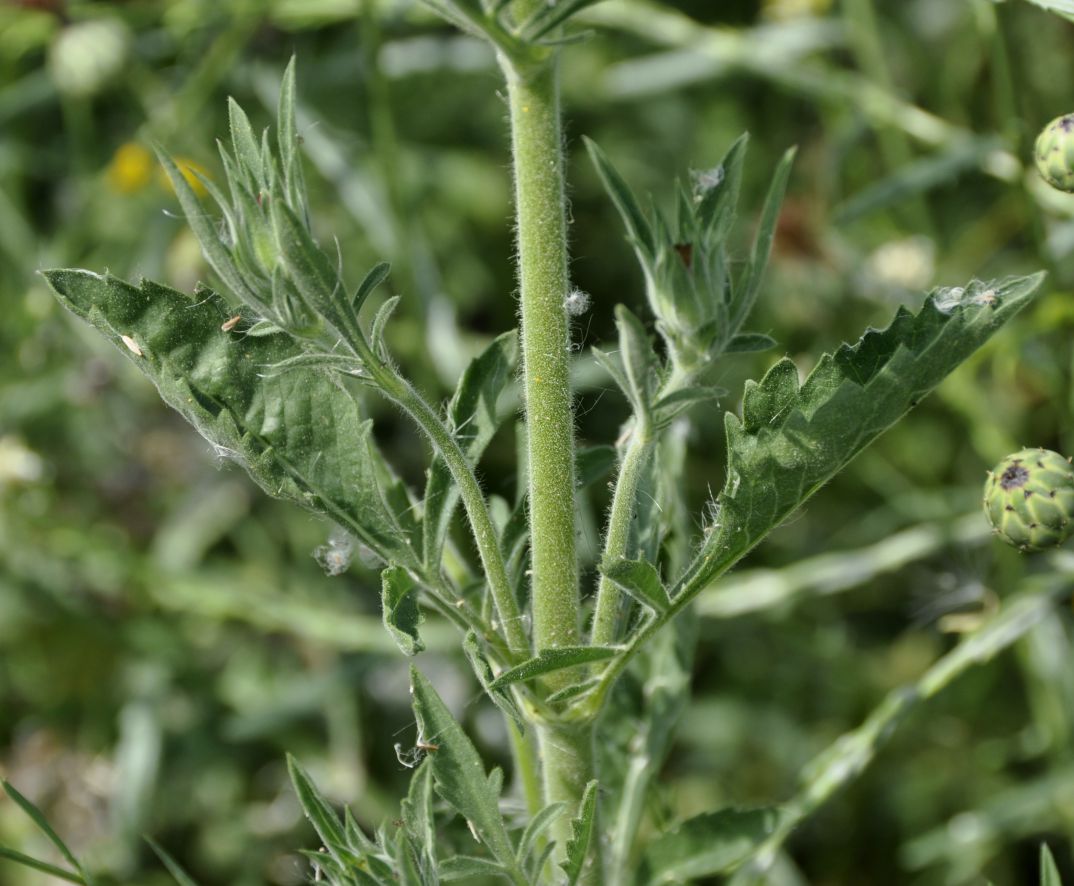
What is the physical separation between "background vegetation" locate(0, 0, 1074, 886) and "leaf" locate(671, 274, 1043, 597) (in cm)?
117

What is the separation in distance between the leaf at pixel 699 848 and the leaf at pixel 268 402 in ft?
1.45

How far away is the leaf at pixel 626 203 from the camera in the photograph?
3.24ft

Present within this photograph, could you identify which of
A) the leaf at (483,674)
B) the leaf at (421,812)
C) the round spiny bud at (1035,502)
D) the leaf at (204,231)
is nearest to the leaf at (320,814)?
the leaf at (421,812)

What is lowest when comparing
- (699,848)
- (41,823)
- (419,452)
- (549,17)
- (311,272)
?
(419,452)

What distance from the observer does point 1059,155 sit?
143 cm

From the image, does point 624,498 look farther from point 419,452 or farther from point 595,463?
point 419,452

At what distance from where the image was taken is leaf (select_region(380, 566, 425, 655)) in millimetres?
1040

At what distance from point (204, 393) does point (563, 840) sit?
0.55 metres

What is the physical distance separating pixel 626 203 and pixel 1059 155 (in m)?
0.67

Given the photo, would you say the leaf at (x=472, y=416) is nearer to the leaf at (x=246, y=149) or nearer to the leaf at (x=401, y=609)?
the leaf at (x=401, y=609)

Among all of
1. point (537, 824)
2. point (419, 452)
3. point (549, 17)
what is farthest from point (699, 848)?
point (419, 452)

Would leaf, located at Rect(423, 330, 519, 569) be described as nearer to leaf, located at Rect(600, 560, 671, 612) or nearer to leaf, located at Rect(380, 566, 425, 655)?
leaf, located at Rect(380, 566, 425, 655)

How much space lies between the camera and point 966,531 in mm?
2424

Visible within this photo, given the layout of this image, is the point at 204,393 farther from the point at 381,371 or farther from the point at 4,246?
the point at 4,246
